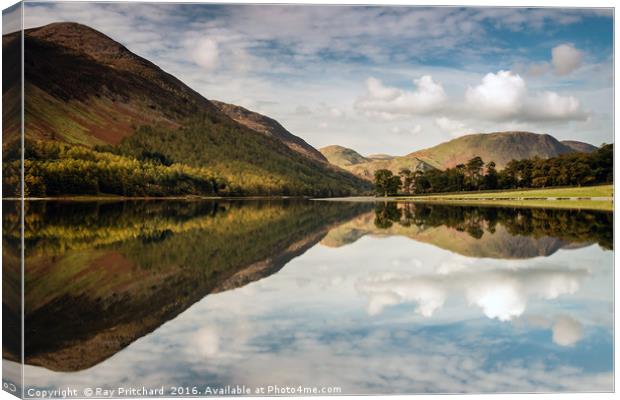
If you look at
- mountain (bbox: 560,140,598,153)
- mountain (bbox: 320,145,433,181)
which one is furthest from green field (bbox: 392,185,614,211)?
mountain (bbox: 320,145,433,181)

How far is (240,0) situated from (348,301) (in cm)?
503

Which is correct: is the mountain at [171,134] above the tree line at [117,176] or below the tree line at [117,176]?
above

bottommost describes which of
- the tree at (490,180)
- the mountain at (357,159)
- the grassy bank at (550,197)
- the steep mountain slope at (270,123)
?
the grassy bank at (550,197)

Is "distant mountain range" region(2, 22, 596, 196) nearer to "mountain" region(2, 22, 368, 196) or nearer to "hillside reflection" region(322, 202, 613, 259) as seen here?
"mountain" region(2, 22, 368, 196)

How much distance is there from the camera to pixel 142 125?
39.7m

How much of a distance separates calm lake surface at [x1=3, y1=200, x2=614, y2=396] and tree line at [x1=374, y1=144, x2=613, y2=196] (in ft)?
7.33

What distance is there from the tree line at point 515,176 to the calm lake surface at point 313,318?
2233 mm

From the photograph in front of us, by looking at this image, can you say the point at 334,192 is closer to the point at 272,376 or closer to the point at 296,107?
the point at 296,107

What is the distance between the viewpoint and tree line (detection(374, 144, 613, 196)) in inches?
539

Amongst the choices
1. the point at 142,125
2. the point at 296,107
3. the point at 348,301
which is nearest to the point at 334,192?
the point at 142,125

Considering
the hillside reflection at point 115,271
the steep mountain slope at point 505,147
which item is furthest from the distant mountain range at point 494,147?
the hillside reflection at point 115,271

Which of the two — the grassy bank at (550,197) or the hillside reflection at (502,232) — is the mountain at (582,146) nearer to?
the grassy bank at (550,197)

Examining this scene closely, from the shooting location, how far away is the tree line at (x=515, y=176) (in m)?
13.7

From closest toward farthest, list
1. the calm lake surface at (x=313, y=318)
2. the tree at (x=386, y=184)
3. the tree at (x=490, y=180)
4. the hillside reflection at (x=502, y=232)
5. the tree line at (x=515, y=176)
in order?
the calm lake surface at (x=313, y=318)
the hillside reflection at (x=502, y=232)
the tree line at (x=515, y=176)
the tree at (x=490, y=180)
the tree at (x=386, y=184)
